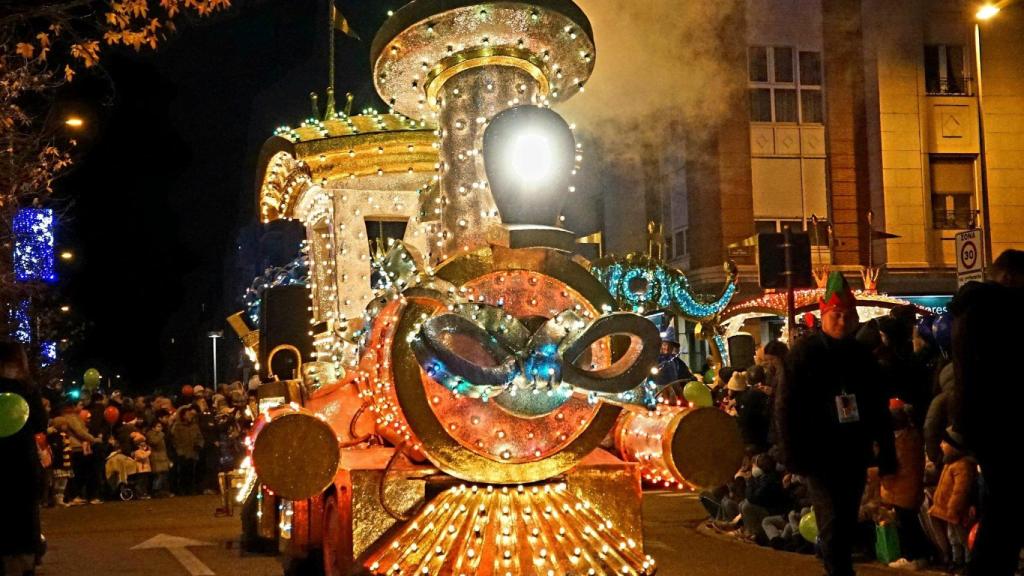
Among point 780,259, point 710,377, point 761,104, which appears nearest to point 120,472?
point 710,377

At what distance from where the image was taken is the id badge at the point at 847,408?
4930mm

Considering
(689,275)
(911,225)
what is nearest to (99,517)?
(689,275)

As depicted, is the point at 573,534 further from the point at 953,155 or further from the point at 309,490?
the point at 953,155

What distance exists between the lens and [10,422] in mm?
5742

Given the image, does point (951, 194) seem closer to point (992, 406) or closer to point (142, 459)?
point (142, 459)

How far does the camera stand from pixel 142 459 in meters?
16.9

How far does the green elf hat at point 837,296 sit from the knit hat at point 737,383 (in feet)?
18.0

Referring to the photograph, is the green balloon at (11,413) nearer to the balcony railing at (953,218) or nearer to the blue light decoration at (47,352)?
the balcony railing at (953,218)

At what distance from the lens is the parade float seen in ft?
13.7

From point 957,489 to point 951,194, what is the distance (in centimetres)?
1807

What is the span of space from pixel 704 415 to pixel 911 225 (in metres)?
20.4

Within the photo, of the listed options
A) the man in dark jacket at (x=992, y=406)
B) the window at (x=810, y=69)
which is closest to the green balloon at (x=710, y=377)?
the man in dark jacket at (x=992, y=406)

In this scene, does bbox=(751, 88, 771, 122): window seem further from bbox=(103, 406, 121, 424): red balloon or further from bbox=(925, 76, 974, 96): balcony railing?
bbox=(103, 406, 121, 424): red balloon

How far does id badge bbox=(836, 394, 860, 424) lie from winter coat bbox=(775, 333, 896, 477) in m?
0.01
